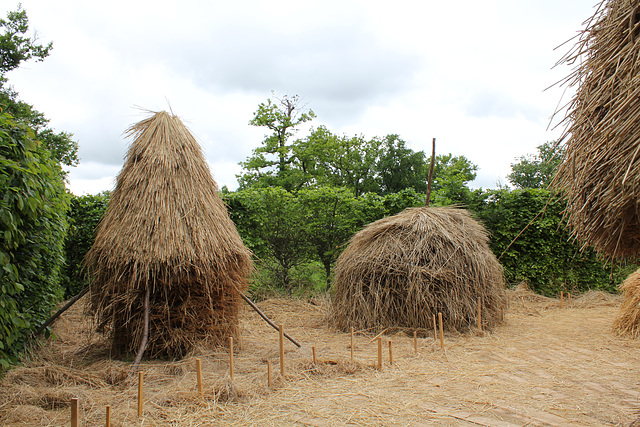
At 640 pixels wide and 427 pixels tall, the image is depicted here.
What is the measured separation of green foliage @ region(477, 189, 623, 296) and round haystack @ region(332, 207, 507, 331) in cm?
338

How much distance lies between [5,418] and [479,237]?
23.0 ft

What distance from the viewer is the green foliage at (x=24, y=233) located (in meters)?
3.48

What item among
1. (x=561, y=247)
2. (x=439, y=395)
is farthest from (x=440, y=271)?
(x=561, y=247)

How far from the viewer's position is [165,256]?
201 inches

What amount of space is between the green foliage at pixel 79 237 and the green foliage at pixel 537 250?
8.80m

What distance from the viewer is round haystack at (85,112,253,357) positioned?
5238mm

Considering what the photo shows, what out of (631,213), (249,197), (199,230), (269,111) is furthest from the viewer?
(269,111)

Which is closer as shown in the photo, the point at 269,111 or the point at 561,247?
the point at 561,247

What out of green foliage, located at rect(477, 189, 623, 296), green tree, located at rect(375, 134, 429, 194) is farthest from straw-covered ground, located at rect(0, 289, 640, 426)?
green tree, located at rect(375, 134, 429, 194)

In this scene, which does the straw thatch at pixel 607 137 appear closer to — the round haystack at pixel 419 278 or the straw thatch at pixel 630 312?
the round haystack at pixel 419 278

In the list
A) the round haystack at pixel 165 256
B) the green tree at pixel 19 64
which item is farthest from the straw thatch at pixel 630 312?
the green tree at pixel 19 64

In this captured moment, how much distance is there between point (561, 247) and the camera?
10695mm

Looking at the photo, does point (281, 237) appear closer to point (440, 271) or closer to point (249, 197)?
point (249, 197)

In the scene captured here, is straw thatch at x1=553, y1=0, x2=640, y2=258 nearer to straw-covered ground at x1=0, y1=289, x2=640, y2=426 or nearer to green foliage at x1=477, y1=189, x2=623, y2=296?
straw-covered ground at x1=0, y1=289, x2=640, y2=426
